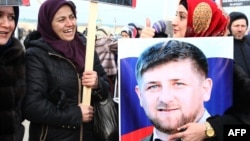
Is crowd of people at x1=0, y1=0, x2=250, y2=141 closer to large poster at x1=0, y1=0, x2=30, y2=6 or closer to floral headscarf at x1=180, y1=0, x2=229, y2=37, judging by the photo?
floral headscarf at x1=180, y1=0, x2=229, y2=37

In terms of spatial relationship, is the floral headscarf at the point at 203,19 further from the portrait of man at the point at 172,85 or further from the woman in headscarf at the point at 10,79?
the woman in headscarf at the point at 10,79

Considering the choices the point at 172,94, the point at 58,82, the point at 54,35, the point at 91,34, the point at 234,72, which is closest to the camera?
the point at 172,94

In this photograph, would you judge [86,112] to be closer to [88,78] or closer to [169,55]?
[88,78]

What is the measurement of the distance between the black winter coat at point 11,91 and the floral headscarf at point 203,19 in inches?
38.9

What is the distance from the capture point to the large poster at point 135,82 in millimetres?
1973

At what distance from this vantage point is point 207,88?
197cm

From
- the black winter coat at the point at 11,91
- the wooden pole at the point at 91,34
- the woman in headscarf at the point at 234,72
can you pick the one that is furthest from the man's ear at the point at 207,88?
the black winter coat at the point at 11,91

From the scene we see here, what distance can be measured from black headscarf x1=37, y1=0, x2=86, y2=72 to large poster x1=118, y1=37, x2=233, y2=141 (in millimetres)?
513

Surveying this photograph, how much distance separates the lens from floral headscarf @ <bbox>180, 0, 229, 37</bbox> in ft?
7.00

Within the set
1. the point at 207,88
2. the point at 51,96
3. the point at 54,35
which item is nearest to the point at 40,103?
the point at 51,96

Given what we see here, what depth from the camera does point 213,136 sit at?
1.97 meters

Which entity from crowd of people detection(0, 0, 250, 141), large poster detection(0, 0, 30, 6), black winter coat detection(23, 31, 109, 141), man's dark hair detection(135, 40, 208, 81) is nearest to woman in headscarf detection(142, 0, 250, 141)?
crowd of people detection(0, 0, 250, 141)

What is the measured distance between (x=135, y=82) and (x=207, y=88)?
1.22 ft

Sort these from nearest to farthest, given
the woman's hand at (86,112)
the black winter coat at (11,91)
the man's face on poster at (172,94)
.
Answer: the man's face on poster at (172,94) < the black winter coat at (11,91) < the woman's hand at (86,112)
